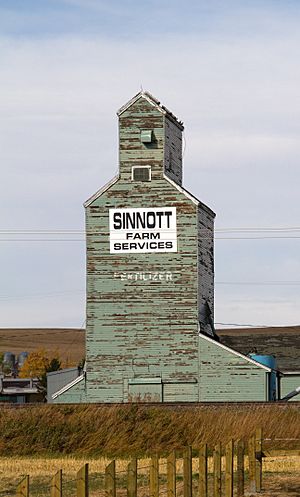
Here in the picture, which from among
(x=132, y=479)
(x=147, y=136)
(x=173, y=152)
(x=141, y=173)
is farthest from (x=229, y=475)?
(x=173, y=152)

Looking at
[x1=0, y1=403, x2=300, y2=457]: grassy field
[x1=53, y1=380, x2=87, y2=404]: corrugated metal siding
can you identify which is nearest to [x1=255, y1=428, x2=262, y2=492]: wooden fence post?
[x1=0, y1=403, x2=300, y2=457]: grassy field

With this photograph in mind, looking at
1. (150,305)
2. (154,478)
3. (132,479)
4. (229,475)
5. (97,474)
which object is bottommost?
(97,474)

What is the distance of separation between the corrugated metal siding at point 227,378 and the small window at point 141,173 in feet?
24.2

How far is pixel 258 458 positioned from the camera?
2150 cm

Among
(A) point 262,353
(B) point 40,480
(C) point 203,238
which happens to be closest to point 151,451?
(B) point 40,480

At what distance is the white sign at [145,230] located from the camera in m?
47.9

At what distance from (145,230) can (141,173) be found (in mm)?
2376

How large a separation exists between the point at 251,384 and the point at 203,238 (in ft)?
20.7

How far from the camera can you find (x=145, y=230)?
48.0 metres

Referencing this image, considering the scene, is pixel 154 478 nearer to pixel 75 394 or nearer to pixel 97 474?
Answer: pixel 97 474

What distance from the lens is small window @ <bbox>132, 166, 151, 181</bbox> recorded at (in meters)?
48.3

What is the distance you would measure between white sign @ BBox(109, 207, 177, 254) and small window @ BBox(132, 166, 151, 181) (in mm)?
1309

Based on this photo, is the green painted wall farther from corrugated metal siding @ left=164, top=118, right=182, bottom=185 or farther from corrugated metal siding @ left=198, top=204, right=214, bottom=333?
corrugated metal siding @ left=164, top=118, right=182, bottom=185

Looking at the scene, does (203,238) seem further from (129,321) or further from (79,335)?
(79,335)
